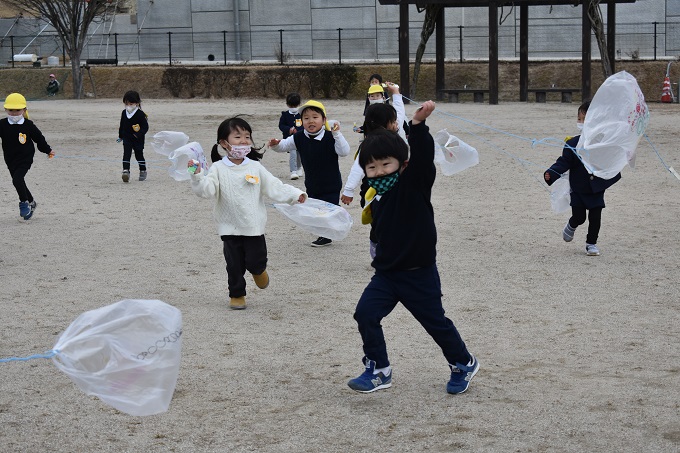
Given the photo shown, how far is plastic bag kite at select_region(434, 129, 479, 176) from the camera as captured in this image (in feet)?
27.0

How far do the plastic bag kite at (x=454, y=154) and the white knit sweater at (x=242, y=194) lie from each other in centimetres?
172

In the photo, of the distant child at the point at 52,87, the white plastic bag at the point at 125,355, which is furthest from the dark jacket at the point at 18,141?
the distant child at the point at 52,87

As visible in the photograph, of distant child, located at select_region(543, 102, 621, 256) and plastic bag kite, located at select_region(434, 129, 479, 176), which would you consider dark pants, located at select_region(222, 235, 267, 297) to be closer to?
plastic bag kite, located at select_region(434, 129, 479, 176)

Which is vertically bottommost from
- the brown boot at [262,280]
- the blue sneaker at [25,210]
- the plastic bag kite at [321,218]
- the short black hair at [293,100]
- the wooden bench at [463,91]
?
the brown boot at [262,280]

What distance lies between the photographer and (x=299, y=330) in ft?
20.9

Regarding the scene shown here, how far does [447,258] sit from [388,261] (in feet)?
12.0

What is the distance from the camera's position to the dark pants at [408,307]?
16.4 ft

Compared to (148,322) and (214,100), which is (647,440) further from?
(214,100)

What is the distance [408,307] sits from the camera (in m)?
5.05

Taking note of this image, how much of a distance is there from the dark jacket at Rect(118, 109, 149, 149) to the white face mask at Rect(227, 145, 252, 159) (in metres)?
7.89

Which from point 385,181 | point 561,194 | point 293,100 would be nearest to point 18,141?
point 293,100

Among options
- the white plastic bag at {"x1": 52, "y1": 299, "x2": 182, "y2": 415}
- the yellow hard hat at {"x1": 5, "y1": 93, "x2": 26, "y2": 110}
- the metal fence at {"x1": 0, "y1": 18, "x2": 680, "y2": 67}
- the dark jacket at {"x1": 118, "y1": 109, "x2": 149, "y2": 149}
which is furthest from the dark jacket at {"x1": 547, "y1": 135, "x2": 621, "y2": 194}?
the metal fence at {"x1": 0, "y1": 18, "x2": 680, "y2": 67}

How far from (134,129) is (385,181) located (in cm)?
1012

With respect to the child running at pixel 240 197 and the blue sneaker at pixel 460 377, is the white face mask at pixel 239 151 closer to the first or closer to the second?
the child running at pixel 240 197
